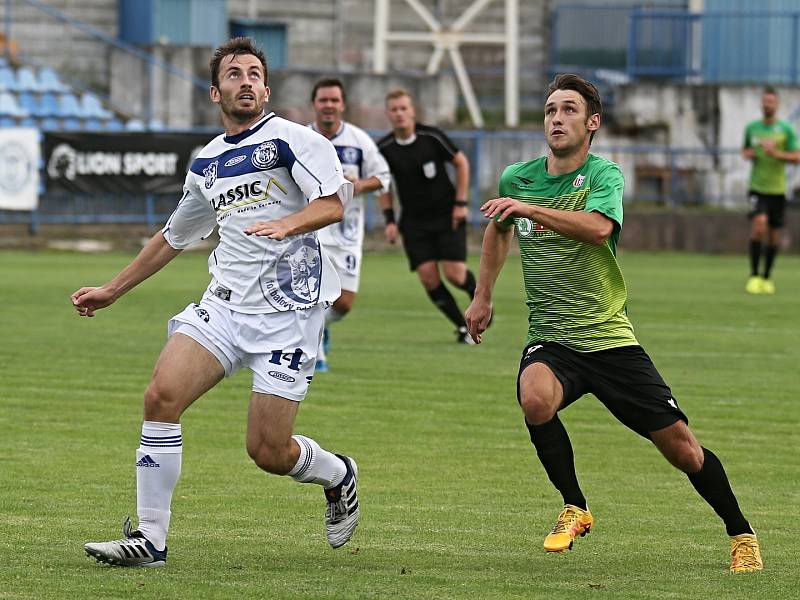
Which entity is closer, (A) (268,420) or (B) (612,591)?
(B) (612,591)

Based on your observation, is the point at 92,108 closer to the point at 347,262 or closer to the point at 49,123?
the point at 49,123

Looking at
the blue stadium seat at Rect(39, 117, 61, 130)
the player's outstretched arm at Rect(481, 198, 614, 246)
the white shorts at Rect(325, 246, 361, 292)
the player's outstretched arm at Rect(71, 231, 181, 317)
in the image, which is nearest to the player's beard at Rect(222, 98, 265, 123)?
the player's outstretched arm at Rect(71, 231, 181, 317)

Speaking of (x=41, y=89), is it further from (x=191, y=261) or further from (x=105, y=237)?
(x=191, y=261)

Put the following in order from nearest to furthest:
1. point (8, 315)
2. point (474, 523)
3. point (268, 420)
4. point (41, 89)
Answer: point (268, 420), point (474, 523), point (8, 315), point (41, 89)

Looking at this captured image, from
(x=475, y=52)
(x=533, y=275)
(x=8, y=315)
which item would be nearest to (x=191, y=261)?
(x=8, y=315)

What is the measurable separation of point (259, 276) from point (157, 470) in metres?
0.88

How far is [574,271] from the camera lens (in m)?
6.70

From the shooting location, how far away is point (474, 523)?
741 cm

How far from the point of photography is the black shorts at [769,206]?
2170 centimetres

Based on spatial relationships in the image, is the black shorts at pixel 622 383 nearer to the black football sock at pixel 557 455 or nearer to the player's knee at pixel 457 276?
the black football sock at pixel 557 455

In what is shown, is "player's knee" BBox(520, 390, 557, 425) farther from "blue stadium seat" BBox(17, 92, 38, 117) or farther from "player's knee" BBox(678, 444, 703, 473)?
"blue stadium seat" BBox(17, 92, 38, 117)

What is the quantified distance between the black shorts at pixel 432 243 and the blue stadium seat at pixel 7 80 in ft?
54.1

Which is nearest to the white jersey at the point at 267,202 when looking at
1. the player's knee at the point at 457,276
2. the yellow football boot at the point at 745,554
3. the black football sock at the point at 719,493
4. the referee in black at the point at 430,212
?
the black football sock at the point at 719,493

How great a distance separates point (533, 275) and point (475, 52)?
33.3 metres
